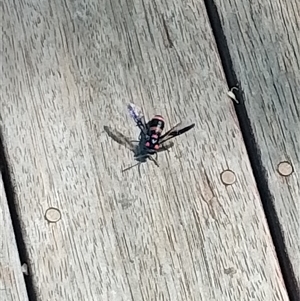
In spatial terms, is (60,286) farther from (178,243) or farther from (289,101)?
(289,101)

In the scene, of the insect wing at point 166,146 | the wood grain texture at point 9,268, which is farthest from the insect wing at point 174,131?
the wood grain texture at point 9,268

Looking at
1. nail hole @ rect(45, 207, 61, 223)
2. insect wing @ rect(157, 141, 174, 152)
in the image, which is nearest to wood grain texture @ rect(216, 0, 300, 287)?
insect wing @ rect(157, 141, 174, 152)

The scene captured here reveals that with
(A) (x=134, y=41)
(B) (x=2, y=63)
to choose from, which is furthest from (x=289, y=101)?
(B) (x=2, y=63)

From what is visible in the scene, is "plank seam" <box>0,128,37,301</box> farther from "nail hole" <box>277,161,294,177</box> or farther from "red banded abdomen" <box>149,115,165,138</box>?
"nail hole" <box>277,161,294,177</box>

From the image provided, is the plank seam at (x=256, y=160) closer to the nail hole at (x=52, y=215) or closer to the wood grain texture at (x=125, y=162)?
the wood grain texture at (x=125, y=162)

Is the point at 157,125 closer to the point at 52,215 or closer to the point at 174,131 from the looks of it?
the point at 174,131

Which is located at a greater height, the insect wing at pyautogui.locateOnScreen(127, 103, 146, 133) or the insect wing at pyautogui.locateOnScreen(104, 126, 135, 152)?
the insect wing at pyautogui.locateOnScreen(127, 103, 146, 133)

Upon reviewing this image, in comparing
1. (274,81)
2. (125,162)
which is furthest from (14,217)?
(274,81)
